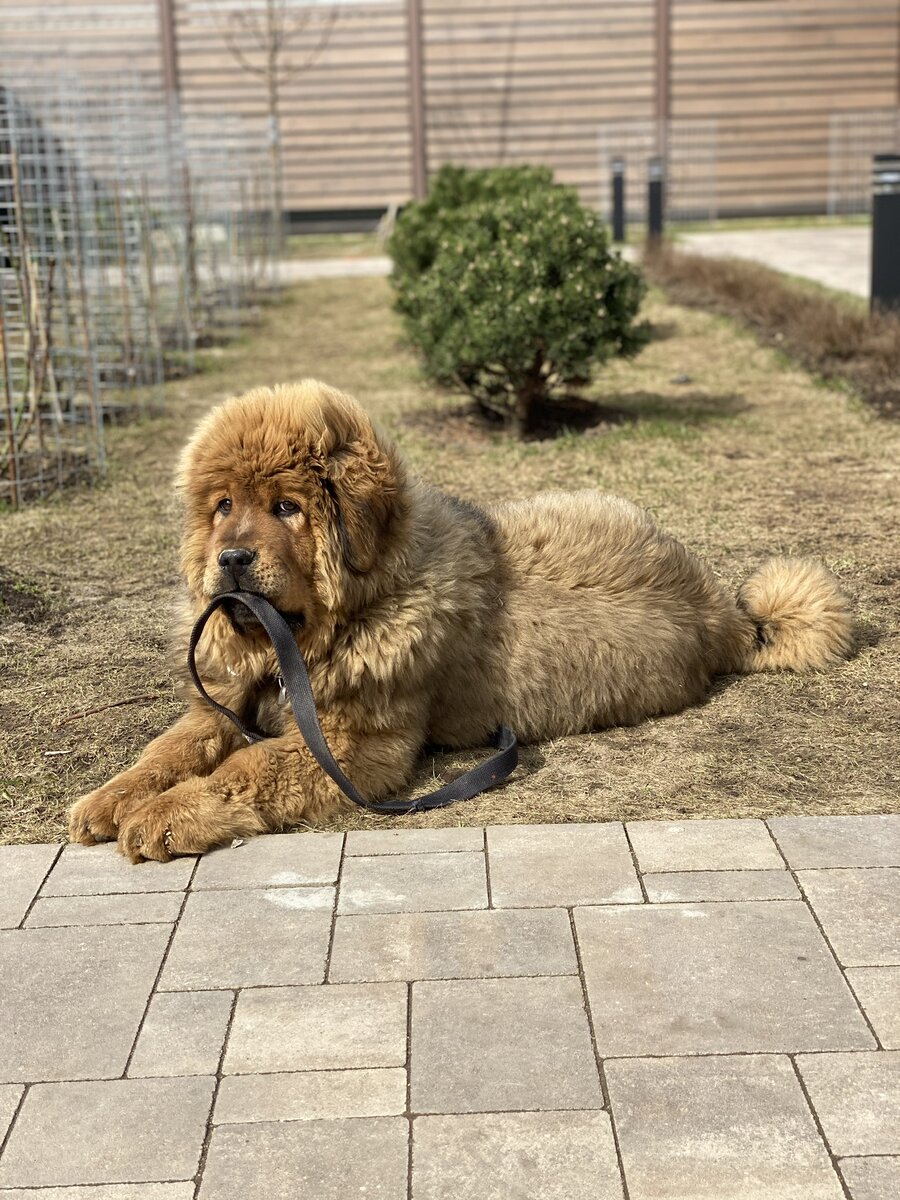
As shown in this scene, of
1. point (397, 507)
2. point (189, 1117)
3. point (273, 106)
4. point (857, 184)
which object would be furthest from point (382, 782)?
point (857, 184)

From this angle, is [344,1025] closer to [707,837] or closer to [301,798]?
[301,798]

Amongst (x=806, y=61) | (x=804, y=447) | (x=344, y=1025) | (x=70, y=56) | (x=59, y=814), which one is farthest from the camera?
(x=806, y=61)

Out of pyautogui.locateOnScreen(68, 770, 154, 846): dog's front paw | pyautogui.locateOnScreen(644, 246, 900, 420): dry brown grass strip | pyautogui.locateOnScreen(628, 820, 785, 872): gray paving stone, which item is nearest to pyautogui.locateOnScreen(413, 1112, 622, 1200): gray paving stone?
pyautogui.locateOnScreen(628, 820, 785, 872): gray paving stone

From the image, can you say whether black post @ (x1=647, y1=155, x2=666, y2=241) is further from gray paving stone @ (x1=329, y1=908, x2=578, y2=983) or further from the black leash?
gray paving stone @ (x1=329, y1=908, x2=578, y2=983)

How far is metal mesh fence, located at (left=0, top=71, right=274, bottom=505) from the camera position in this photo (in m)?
8.41

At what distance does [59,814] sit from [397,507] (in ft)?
4.61

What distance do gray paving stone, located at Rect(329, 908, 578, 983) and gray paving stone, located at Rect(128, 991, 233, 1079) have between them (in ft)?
0.98

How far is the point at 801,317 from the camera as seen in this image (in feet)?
40.2

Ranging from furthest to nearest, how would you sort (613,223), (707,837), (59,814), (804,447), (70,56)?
1. (70,56)
2. (613,223)
3. (804,447)
4. (59,814)
5. (707,837)

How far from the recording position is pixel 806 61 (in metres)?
26.4

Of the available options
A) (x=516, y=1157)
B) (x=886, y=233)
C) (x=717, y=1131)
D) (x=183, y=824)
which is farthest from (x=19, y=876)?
(x=886, y=233)

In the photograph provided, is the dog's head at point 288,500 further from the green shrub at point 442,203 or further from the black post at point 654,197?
the black post at point 654,197

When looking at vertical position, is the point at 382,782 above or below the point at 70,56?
A: below

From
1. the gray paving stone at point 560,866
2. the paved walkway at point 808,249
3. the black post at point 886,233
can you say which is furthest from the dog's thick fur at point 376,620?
the paved walkway at point 808,249
